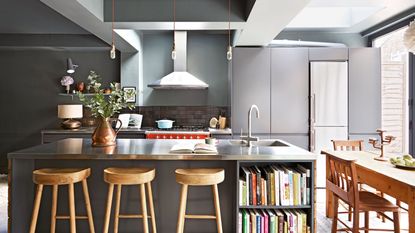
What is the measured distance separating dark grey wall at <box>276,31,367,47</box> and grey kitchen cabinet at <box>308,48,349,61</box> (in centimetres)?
73

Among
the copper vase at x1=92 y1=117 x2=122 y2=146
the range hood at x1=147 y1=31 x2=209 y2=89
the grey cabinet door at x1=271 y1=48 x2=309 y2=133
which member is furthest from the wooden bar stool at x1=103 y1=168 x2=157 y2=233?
the grey cabinet door at x1=271 y1=48 x2=309 y2=133

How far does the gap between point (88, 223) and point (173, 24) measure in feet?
8.44

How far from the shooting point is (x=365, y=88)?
508cm

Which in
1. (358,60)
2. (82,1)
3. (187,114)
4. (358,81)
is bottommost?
(187,114)

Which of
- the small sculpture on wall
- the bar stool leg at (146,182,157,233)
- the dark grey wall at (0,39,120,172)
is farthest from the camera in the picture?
the dark grey wall at (0,39,120,172)

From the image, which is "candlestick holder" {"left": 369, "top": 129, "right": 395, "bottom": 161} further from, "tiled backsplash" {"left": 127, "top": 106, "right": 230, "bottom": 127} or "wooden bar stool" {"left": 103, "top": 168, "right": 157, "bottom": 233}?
"tiled backsplash" {"left": 127, "top": 106, "right": 230, "bottom": 127}

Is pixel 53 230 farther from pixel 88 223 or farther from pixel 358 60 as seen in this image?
pixel 358 60

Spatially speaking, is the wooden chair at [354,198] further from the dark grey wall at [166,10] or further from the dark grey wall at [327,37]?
the dark grey wall at [327,37]

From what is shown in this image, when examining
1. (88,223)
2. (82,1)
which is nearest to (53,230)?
(88,223)

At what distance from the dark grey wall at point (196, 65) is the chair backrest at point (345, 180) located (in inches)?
120

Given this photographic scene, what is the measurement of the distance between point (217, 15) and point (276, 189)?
7.72 ft

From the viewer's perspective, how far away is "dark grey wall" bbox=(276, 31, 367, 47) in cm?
569

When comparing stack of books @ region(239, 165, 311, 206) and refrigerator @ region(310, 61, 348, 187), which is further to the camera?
refrigerator @ region(310, 61, 348, 187)

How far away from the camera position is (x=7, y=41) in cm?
572
